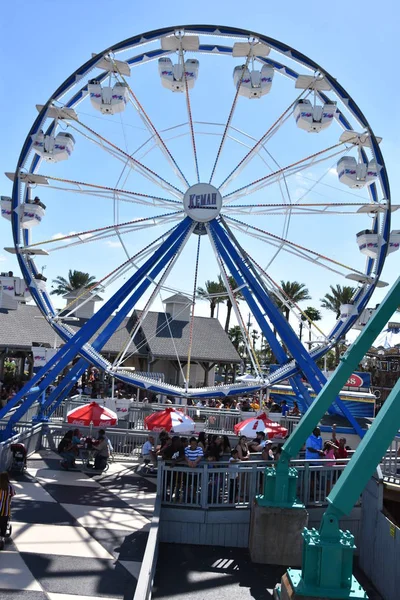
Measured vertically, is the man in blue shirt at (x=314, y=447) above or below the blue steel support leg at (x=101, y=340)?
below

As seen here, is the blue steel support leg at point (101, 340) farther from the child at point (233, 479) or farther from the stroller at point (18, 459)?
the child at point (233, 479)

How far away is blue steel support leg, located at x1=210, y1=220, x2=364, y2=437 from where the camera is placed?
1642 centimetres

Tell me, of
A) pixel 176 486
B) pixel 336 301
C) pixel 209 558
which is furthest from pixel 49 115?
pixel 336 301

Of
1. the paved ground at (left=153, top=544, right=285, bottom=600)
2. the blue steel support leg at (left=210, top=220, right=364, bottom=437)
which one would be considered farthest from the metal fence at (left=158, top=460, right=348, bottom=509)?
the blue steel support leg at (left=210, top=220, right=364, bottom=437)

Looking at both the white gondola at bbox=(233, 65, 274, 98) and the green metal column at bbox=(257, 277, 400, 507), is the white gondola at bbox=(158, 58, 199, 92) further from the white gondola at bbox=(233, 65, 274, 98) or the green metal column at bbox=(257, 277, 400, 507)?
the green metal column at bbox=(257, 277, 400, 507)

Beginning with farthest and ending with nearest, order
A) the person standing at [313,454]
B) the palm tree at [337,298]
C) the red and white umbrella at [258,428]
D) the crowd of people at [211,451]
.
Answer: the palm tree at [337,298]
the red and white umbrella at [258,428]
the crowd of people at [211,451]
the person standing at [313,454]

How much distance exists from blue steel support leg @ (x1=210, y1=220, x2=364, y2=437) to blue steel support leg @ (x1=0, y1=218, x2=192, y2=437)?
1287 mm

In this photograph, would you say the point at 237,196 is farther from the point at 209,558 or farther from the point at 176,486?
the point at 209,558

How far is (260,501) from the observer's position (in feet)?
33.1

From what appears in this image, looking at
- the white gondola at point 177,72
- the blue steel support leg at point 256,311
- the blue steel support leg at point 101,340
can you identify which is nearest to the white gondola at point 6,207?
the blue steel support leg at point 101,340

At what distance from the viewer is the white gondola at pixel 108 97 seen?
17.2m

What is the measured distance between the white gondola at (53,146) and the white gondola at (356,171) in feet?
27.1

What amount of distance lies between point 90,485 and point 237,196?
9622 millimetres

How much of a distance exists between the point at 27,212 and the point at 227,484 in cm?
1020
